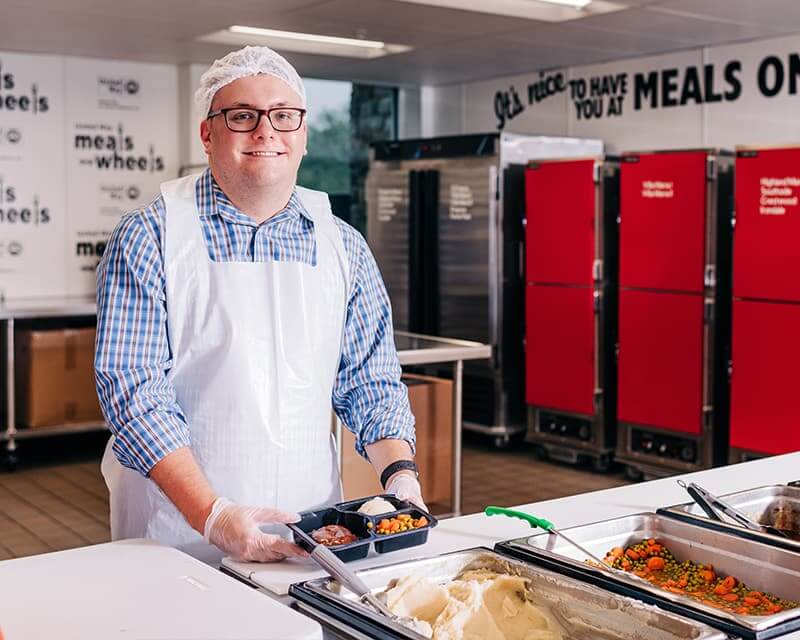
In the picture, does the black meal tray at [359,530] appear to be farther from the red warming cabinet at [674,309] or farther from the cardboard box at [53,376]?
the cardboard box at [53,376]

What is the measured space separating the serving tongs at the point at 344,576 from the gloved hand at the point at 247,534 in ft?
0.18

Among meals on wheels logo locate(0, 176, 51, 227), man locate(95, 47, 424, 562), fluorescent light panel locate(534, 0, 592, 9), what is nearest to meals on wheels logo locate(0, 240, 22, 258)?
meals on wheels logo locate(0, 176, 51, 227)

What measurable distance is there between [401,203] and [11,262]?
2677 mm

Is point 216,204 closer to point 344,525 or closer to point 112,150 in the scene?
point 344,525

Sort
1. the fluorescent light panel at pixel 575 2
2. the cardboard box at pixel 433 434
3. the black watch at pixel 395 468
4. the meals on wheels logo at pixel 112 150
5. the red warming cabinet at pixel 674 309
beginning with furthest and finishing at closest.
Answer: the meals on wheels logo at pixel 112 150 < the red warming cabinet at pixel 674 309 < the fluorescent light panel at pixel 575 2 < the cardboard box at pixel 433 434 < the black watch at pixel 395 468

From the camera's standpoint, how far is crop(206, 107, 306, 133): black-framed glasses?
204 centimetres

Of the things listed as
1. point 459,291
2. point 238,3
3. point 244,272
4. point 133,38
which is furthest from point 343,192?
point 244,272

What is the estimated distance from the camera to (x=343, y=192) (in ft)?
27.2

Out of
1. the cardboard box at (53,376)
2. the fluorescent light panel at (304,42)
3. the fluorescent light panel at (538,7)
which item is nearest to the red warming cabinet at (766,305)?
the fluorescent light panel at (538,7)

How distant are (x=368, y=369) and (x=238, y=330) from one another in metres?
0.32

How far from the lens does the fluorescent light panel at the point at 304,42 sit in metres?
6.11

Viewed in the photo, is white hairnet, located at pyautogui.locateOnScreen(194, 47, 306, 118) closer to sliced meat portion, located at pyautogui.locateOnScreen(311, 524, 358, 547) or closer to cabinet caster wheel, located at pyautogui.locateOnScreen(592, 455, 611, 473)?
sliced meat portion, located at pyautogui.locateOnScreen(311, 524, 358, 547)

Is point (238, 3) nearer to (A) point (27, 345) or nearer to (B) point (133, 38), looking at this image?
(B) point (133, 38)

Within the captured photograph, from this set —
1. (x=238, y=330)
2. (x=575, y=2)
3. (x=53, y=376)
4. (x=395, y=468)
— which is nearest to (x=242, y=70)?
(x=238, y=330)
